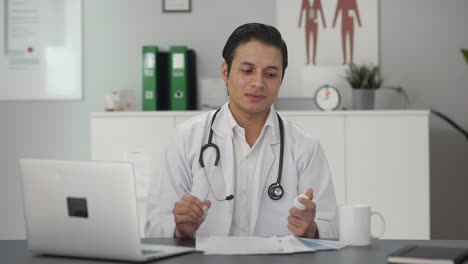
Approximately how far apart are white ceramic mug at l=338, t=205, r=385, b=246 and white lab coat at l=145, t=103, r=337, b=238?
0.32 meters

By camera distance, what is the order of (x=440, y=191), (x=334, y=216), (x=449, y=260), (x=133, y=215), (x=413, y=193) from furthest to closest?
(x=440, y=191) < (x=413, y=193) < (x=334, y=216) < (x=133, y=215) < (x=449, y=260)

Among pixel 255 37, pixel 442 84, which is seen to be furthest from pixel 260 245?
pixel 442 84

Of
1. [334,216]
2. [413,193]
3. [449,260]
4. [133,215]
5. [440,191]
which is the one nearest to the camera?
[449,260]

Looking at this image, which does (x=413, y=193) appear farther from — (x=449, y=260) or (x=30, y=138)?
(x=449, y=260)

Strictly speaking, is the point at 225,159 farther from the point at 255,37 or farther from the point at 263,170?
the point at 255,37

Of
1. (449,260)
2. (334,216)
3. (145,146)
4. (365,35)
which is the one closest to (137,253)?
(449,260)

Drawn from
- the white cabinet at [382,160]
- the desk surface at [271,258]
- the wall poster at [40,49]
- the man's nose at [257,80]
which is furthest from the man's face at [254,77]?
the wall poster at [40,49]

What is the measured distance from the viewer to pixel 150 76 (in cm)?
460

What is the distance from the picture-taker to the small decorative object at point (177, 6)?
16.0ft

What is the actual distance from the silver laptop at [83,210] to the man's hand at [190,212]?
0.27 m

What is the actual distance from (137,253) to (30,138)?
11.2 ft

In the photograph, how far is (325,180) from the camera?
2.64 metres

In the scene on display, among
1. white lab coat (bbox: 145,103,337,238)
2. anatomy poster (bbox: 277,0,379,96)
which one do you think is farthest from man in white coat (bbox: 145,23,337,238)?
anatomy poster (bbox: 277,0,379,96)

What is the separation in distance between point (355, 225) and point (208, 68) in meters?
2.86
